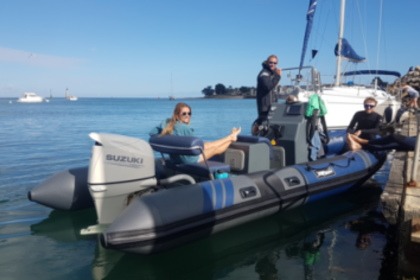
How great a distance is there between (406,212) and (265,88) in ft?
10.8


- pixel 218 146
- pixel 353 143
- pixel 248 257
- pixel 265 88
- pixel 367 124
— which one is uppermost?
pixel 265 88

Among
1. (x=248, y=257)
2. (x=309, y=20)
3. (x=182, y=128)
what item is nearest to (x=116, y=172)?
(x=182, y=128)

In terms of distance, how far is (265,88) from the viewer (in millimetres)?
6113

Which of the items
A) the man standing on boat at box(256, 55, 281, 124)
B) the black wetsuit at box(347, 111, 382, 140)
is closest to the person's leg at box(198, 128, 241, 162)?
the man standing on boat at box(256, 55, 281, 124)

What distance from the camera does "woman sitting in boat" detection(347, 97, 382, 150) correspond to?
6.31 metres

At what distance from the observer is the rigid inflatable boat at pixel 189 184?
3.46 meters

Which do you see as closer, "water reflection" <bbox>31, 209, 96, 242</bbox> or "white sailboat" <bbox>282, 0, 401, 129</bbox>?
"water reflection" <bbox>31, 209, 96, 242</bbox>

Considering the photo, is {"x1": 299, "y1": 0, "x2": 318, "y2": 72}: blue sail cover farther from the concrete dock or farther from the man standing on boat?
the concrete dock

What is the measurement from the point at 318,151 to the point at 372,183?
5.62 feet

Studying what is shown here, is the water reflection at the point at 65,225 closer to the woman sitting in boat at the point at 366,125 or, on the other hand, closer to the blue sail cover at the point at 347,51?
the woman sitting in boat at the point at 366,125

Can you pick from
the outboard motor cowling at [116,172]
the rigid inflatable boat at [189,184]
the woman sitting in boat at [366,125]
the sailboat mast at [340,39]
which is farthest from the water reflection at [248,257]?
the sailboat mast at [340,39]

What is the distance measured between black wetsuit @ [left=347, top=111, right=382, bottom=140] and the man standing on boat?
1.79m

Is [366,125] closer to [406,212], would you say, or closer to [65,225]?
[406,212]

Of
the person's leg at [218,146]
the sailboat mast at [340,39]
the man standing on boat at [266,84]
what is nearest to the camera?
the person's leg at [218,146]
